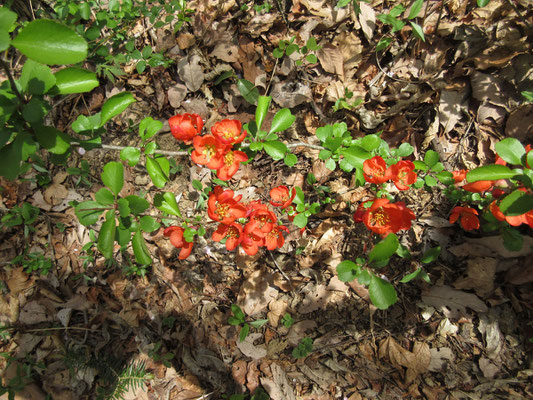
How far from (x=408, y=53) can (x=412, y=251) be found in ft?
4.85

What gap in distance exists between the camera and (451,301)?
2.13 meters

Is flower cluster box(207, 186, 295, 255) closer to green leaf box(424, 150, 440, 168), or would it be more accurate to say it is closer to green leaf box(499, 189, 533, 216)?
green leaf box(424, 150, 440, 168)

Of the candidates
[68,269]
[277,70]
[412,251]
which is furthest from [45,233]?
[412,251]

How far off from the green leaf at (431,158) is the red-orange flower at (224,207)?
0.99 meters

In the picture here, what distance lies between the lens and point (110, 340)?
2.56 m

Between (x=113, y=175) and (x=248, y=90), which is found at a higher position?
(x=113, y=175)

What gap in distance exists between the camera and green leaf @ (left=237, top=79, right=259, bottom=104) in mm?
2520

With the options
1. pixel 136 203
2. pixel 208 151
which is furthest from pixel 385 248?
pixel 136 203

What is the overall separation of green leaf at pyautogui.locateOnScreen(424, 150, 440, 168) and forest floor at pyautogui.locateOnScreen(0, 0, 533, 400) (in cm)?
65

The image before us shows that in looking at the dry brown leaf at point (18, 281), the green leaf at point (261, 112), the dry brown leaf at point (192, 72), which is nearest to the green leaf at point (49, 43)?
the green leaf at point (261, 112)

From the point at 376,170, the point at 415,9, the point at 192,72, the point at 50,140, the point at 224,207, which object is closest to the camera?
the point at 50,140

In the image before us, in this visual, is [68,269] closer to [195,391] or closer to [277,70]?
[195,391]

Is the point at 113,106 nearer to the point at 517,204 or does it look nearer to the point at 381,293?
the point at 381,293

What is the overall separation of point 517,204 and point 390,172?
1.80ft
